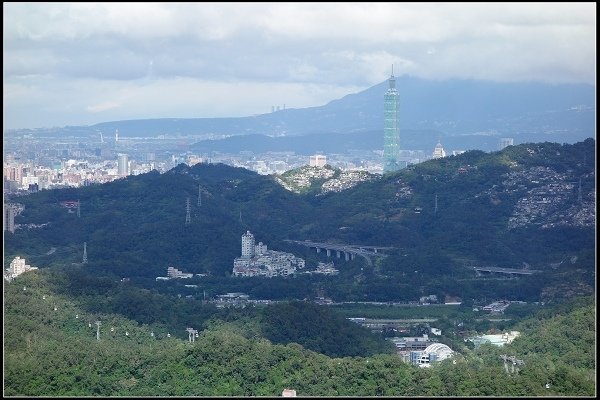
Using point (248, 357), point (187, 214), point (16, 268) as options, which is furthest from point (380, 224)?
point (248, 357)

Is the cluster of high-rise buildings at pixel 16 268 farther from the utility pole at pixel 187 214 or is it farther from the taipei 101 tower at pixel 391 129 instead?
the taipei 101 tower at pixel 391 129

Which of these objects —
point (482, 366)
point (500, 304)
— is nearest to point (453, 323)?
point (500, 304)

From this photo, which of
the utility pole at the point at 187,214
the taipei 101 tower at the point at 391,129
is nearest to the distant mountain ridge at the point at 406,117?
the taipei 101 tower at the point at 391,129

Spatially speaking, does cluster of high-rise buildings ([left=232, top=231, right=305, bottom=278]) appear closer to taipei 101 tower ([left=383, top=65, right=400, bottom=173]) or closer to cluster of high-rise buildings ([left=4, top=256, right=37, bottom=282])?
cluster of high-rise buildings ([left=4, top=256, right=37, bottom=282])

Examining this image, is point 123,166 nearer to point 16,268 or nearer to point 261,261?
point 261,261

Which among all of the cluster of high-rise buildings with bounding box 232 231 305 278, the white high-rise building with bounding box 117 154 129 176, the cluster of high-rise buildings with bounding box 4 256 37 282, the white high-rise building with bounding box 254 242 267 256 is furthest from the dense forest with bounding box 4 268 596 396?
the white high-rise building with bounding box 117 154 129 176

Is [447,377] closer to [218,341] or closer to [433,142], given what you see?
[218,341]

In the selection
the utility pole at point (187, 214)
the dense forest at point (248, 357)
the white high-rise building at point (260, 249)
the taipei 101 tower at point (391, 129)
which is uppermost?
the taipei 101 tower at point (391, 129)
